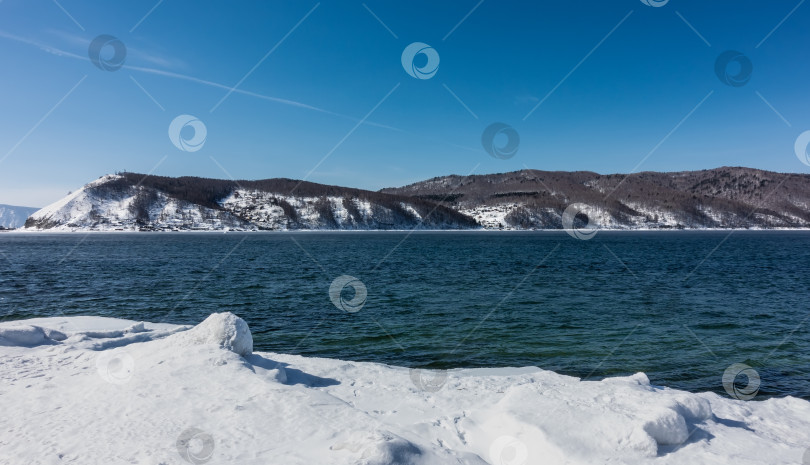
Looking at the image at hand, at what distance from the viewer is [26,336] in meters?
14.5

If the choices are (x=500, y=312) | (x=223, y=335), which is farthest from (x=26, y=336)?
(x=500, y=312)

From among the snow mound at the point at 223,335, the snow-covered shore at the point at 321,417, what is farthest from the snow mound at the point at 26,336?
the snow mound at the point at 223,335

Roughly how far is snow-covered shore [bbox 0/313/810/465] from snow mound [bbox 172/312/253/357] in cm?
4

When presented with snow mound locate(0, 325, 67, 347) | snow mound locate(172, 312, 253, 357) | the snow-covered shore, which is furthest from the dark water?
snow mound locate(0, 325, 67, 347)

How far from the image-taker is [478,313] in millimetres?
28453

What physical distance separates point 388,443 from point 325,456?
1.18 m

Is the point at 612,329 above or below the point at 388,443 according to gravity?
above

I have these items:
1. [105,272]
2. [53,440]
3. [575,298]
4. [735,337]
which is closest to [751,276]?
[575,298]

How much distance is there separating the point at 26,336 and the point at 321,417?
11.7 m

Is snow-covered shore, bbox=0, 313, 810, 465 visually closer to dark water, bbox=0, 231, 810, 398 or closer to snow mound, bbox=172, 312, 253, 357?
snow mound, bbox=172, 312, 253, 357

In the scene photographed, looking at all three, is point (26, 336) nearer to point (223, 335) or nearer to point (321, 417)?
point (223, 335)

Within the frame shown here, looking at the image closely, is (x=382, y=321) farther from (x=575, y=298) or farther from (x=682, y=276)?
(x=682, y=276)

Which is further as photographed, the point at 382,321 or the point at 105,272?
the point at 105,272

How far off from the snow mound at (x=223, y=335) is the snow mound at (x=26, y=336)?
16.9ft
